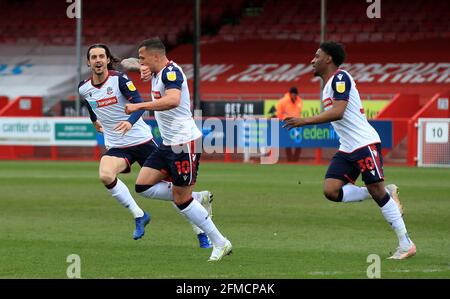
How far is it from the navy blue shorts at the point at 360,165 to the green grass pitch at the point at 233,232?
0.82 metres

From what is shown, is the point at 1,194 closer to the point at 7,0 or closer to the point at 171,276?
the point at 171,276

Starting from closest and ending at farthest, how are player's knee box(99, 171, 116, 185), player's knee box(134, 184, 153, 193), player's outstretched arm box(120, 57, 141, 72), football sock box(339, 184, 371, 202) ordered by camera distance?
football sock box(339, 184, 371, 202) → player's knee box(134, 184, 153, 193) → player's outstretched arm box(120, 57, 141, 72) → player's knee box(99, 171, 116, 185)

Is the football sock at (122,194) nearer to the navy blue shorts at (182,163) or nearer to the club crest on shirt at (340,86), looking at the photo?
the navy blue shorts at (182,163)

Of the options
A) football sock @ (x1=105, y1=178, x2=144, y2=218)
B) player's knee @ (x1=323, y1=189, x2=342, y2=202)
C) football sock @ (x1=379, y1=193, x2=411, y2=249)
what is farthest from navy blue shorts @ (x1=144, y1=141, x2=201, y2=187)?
football sock @ (x1=379, y1=193, x2=411, y2=249)

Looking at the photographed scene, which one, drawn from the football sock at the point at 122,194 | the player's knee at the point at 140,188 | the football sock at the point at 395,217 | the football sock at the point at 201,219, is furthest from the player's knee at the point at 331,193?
the football sock at the point at 122,194

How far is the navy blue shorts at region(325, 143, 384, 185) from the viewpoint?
11.6 metres

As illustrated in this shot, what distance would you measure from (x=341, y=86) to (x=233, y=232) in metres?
3.36

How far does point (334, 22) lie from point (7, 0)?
642 inches

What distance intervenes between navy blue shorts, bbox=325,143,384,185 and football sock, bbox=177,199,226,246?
142cm

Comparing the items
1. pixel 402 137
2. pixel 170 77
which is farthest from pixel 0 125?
pixel 170 77

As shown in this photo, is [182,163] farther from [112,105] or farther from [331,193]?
[112,105]

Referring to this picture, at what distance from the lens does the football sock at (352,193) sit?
471 inches

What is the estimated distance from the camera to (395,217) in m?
11.6

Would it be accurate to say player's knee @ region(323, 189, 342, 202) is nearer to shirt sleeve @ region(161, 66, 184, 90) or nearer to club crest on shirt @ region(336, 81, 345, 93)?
club crest on shirt @ region(336, 81, 345, 93)
